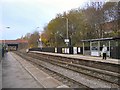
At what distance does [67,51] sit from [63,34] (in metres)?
23.3

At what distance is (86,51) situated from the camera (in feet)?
151

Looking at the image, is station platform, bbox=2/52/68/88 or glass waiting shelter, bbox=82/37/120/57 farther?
glass waiting shelter, bbox=82/37/120/57

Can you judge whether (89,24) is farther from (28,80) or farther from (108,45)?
(28,80)

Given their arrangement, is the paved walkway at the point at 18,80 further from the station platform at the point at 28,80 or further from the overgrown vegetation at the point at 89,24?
the overgrown vegetation at the point at 89,24

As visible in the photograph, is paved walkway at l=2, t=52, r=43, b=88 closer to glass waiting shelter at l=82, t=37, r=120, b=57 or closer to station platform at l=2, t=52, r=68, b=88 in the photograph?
station platform at l=2, t=52, r=68, b=88

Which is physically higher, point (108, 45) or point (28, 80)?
point (108, 45)

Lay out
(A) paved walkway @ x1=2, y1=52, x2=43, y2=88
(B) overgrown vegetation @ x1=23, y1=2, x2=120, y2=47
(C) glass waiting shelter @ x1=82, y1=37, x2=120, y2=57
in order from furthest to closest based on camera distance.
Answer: (B) overgrown vegetation @ x1=23, y1=2, x2=120, y2=47, (C) glass waiting shelter @ x1=82, y1=37, x2=120, y2=57, (A) paved walkway @ x1=2, y1=52, x2=43, y2=88

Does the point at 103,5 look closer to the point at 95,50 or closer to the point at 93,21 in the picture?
the point at 93,21

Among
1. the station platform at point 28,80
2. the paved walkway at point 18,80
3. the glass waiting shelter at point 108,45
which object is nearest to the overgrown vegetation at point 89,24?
the glass waiting shelter at point 108,45

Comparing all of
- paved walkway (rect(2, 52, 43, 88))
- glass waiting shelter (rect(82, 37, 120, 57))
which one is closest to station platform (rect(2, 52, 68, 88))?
paved walkway (rect(2, 52, 43, 88))

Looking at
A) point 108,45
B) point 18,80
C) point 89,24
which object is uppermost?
point 89,24

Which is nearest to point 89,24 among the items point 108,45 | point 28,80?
point 108,45

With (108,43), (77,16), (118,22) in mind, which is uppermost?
(77,16)

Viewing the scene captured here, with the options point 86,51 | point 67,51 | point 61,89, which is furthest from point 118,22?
point 61,89
